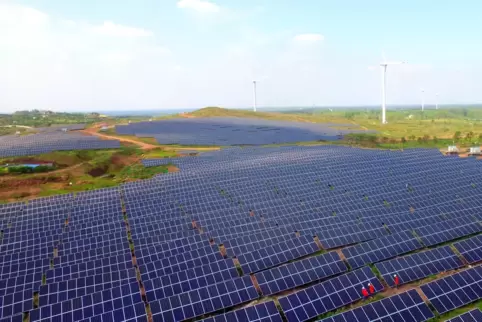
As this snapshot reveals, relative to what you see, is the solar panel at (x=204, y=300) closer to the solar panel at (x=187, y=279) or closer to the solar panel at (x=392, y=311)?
the solar panel at (x=187, y=279)

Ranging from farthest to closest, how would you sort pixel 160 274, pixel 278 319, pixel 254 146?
1. pixel 254 146
2. pixel 160 274
3. pixel 278 319

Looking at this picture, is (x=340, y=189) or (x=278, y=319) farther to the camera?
(x=340, y=189)

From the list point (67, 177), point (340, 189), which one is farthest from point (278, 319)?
point (67, 177)

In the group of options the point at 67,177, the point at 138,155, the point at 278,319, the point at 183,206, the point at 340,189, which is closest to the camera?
the point at 278,319

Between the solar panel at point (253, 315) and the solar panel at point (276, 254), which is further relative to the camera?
the solar panel at point (276, 254)

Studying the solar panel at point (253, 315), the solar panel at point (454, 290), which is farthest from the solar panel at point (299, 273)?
the solar panel at point (454, 290)

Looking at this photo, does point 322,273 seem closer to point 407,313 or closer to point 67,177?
point 407,313

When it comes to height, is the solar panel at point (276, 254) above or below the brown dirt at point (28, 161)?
below
